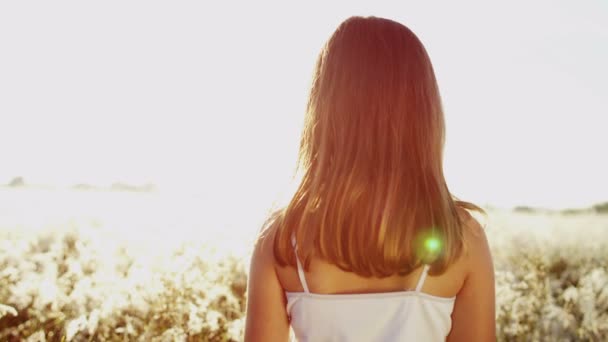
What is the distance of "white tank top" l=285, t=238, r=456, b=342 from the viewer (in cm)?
175

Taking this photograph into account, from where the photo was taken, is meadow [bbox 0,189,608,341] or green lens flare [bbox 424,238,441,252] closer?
green lens flare [bbox 424,238,441,252]

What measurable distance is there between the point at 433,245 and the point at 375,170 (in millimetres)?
262

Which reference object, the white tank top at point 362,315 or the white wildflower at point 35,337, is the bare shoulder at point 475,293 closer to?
the white tank top at point 362,315

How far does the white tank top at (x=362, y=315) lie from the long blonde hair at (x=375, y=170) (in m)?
0.08

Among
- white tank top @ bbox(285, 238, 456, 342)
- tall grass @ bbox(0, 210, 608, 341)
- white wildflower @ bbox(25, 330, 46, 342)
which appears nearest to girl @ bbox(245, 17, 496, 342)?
white tank top @ bbox(285, 238, 456, 342)

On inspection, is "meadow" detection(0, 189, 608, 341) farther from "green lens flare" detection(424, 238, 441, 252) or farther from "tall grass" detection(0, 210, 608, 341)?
"green lens flare" detection(424, 238, 441, 252)

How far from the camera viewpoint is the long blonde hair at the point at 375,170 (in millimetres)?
1734

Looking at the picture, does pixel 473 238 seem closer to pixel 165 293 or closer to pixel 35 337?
pixel 35 337

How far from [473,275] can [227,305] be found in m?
3.21

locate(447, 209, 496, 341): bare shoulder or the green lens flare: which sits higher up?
the green lens flare

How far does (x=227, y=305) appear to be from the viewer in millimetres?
4770

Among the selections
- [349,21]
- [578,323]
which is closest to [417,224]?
[349,21]

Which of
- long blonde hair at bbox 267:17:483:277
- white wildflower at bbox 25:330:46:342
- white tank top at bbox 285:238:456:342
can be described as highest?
long blonde hair at bbox 267:17:483:277

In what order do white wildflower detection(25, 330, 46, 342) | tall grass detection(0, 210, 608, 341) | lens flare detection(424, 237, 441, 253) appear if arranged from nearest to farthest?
1. lens flare detection(424, 237, 441, 253)
2. white wildflower detection(25, 330, 46, 342)
3. tall grass detection(0, 210, 608, 341)
